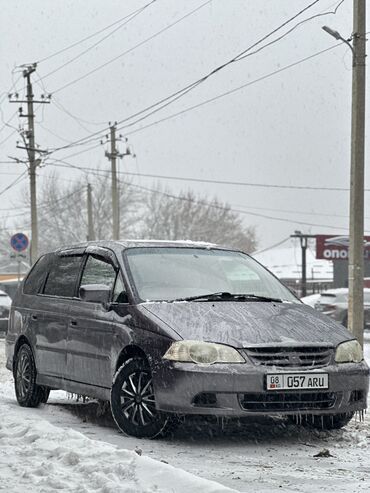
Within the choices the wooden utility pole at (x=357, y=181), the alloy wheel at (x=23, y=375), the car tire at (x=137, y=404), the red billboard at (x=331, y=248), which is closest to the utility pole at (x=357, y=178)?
the wooden utility pole at (x=357, y=181)

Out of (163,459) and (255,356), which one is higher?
(255,356)

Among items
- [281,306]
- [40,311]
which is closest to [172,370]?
[281,306]

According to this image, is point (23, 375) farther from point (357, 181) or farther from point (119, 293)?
point (357, 181)

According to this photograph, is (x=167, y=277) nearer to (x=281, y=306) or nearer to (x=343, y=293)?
(x=281, y=306)

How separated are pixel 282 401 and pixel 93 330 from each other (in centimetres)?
191

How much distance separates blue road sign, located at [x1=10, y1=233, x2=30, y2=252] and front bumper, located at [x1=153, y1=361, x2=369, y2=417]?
25.4 m

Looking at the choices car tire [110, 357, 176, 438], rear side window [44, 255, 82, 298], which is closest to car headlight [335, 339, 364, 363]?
car tire [110, 357, 176, 438]

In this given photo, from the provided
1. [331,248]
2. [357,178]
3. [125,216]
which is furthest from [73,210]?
[357,178]

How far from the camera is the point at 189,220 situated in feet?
322

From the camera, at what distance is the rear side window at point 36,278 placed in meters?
10.5

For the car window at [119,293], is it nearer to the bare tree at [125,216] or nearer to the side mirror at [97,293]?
the side mirror at [97,293]

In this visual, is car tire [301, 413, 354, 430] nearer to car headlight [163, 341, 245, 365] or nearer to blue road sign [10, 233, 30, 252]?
car headlight [163, 341, 245, 365]

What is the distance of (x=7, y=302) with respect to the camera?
974 inches

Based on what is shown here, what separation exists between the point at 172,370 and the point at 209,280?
59.0 inches
